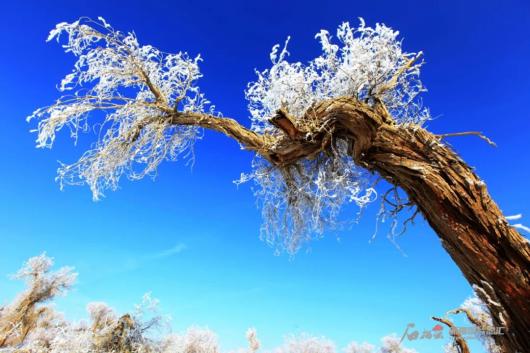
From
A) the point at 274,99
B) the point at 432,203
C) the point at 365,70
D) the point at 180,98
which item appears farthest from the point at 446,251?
the point at 180,98

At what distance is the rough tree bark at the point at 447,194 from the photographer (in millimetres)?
3162

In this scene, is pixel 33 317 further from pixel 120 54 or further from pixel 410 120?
pixel 410 120

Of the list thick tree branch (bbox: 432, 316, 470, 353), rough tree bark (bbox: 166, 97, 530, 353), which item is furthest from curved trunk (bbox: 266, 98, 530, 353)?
thick tree branch (bbox: 432, 316, 470, 353)

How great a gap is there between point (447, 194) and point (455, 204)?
0.42 ft

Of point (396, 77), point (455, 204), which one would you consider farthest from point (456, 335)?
point (396, 77)

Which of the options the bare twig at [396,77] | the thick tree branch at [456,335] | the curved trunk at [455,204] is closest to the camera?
the curved trunk at [455,204]

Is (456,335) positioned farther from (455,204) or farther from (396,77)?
(396,77)

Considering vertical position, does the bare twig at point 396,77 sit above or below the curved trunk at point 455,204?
above

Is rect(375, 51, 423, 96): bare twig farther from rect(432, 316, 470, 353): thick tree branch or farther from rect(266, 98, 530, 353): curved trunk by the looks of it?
rect(432, 316, 470, 353): thick tree branch

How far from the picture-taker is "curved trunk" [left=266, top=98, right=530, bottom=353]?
10.3 feet

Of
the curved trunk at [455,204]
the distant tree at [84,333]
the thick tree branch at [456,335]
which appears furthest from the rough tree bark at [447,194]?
the distant tree at [84,333]

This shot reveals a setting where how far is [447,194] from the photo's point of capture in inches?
141

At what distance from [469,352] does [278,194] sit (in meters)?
3.84

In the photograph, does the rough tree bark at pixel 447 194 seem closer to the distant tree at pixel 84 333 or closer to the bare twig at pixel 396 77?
the bare twig at pixel 396 77
